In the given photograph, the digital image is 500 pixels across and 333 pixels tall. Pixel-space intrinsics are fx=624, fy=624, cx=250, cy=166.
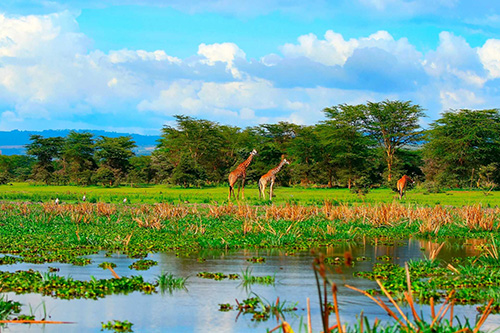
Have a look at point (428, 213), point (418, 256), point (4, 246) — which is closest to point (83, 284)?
→ point (4, 246)

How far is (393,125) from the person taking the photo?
61750 millimetres

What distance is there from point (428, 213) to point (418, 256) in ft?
20.5

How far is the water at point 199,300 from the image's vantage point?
7.29 meters

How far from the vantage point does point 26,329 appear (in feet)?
23.2

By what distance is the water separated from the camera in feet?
23.9

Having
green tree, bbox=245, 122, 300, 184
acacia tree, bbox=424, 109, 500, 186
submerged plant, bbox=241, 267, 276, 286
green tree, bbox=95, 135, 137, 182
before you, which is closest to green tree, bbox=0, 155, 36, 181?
green tree, bbox=95, 135, 137, 182

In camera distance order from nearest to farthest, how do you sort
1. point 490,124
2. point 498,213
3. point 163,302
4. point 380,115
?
1. point 163,302
2. point 498,213
3. point 490,124
4. point 380,115

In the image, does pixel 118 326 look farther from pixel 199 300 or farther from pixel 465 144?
pixel 465 144

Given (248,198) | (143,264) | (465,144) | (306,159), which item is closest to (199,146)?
(306,159)

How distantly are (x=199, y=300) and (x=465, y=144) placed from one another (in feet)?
175

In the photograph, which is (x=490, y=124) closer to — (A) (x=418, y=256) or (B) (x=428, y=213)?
(B) (x=428, y=213)

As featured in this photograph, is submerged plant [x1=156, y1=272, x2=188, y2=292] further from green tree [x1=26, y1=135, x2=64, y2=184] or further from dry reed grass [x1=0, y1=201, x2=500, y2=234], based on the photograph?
green tree [x1=26, y1=135, x2=64, y2=184]

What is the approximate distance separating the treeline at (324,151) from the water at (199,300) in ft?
132

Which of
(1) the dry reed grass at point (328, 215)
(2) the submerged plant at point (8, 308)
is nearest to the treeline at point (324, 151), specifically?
(1) the dry reed grass at point (328, 215)
